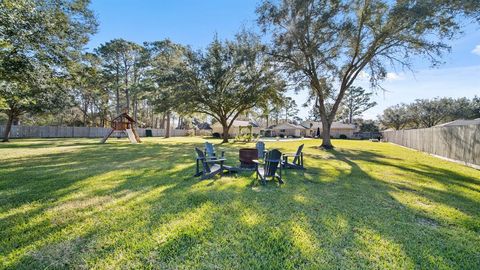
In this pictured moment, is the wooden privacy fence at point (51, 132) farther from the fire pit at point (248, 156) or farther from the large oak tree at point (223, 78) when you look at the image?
the fire pit at point (248, 156)

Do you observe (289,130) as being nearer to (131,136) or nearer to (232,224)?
(131,136)

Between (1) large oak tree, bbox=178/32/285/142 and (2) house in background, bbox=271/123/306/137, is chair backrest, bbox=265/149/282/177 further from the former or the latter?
(2) house in background, bbox=271/123/306/137

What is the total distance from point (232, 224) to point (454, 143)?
13.1 m

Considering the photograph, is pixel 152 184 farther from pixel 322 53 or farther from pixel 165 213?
pixel 322 53

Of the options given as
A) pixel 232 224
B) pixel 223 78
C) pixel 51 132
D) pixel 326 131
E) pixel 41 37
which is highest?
pixel 223 78

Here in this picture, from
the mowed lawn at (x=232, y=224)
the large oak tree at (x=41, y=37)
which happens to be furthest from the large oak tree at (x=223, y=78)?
the mowed lawn at (x=232, y=224)

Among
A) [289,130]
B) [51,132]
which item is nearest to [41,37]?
[51,132]

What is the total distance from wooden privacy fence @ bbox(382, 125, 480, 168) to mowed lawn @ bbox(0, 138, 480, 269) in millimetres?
5046

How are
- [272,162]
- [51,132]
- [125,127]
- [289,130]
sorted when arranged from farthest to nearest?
[289,130] < [51,132] < [125,127] < [272,162]

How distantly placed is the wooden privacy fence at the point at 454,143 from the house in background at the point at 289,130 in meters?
34.1

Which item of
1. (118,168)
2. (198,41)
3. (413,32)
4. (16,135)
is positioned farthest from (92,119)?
(413,32)

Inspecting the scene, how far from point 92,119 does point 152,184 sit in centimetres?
4400

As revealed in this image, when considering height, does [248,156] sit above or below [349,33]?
below

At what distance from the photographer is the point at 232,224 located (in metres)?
3.28
